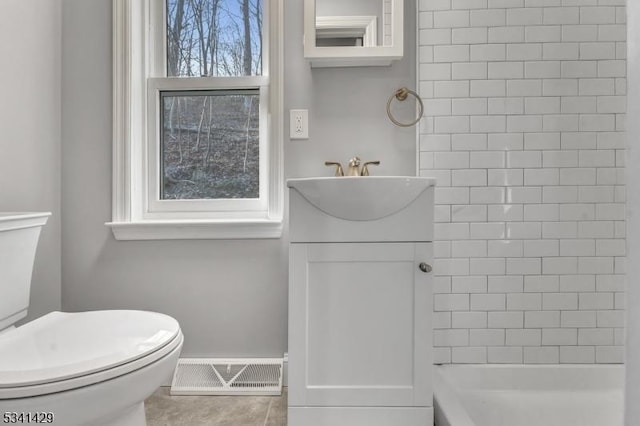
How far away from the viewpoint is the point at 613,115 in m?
1.45

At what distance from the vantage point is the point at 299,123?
61.8 inches

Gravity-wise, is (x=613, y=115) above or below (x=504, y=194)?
above

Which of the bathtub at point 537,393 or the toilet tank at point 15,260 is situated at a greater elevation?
the toilet tank at point 15,260

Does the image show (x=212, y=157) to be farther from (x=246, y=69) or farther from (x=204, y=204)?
(x=246, y=69)

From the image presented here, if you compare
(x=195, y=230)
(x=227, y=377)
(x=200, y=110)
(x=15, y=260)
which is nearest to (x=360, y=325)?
(x=227, y=377)

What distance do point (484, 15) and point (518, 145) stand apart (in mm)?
526

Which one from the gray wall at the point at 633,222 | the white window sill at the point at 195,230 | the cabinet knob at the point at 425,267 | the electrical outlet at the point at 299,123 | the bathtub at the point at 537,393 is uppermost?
the electrical outlet at the point at 299,123

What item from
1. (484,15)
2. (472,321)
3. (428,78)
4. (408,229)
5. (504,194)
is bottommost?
(472,321)

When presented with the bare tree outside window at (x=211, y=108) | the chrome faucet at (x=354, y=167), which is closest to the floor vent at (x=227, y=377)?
the bare tree outside window at (x=211, y=108)

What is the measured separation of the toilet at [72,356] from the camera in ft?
2.40

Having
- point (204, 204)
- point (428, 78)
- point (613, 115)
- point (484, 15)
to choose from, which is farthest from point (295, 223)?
point (613, 115)

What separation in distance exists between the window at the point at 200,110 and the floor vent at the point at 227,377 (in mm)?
609

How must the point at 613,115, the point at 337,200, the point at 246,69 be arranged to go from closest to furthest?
the point at 337,200 < the point at 613,115 < the point at 246,69

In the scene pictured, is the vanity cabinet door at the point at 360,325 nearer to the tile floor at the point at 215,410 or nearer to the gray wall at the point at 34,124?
the tile floor at the point at 215,410
